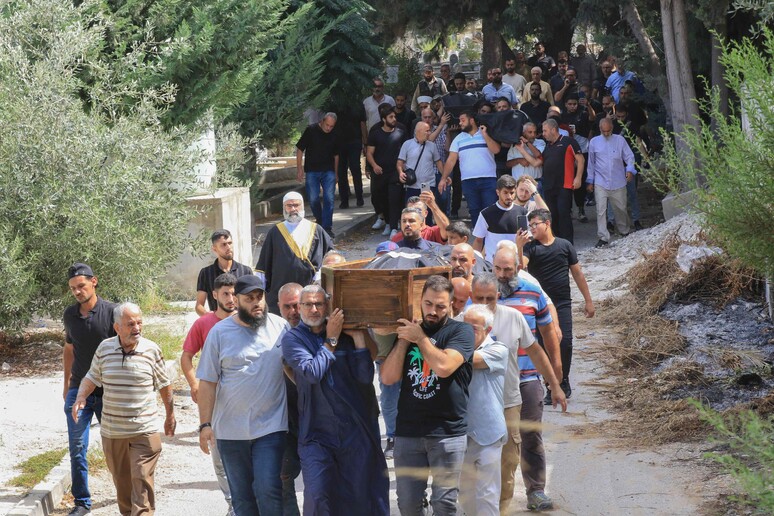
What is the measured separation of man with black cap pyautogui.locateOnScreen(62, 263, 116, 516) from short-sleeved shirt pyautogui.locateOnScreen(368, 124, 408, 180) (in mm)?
10375

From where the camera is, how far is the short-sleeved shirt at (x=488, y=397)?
21.6ft

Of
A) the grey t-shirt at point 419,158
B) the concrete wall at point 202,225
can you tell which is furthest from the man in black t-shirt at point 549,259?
the grey t-shirt at point 419,158

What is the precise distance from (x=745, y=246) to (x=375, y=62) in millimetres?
15088

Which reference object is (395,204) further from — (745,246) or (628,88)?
(745,246)

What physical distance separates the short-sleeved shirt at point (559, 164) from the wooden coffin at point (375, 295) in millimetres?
10533

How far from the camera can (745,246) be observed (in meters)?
7.86

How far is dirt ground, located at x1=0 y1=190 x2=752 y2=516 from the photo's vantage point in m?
7.73

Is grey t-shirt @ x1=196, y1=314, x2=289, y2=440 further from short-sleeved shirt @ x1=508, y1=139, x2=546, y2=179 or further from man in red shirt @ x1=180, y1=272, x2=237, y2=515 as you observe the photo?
short-sleeved shirt @ x1=508, y1=139, x2=546, y2=179

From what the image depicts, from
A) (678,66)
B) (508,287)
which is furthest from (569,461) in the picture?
(678,66)

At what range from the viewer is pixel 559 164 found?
1652cm

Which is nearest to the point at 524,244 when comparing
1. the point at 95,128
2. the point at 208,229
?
the point at 95,128

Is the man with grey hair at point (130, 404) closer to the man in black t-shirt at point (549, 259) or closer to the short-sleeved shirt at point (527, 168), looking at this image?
the man in black t-shirt at point (549, 259)

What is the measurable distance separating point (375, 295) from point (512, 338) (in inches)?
50.6

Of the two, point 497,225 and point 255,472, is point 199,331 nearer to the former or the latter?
point 255,472
